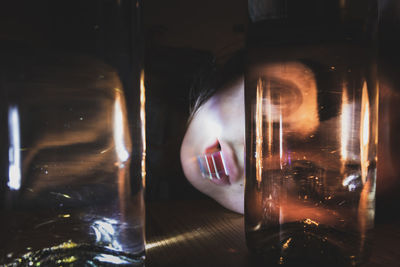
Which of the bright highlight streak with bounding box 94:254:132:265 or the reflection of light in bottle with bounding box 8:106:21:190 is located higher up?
the reflection of light in bottle with bounding box 8:106:21:190

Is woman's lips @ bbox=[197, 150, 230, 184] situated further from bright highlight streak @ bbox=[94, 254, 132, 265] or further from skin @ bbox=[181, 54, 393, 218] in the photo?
bright highlight streak @ bbox=[94, 254, 132, 265]

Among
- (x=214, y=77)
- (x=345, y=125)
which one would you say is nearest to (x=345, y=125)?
(x=345, y=125)

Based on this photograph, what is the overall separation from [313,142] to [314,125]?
16 millimetres

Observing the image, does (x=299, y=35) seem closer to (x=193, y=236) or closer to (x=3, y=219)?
(x=193, y=236)

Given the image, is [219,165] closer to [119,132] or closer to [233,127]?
[233,127]

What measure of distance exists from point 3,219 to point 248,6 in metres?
0.33

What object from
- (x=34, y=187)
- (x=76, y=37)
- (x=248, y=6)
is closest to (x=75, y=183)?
(x=34, y=187)

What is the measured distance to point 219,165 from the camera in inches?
16.3

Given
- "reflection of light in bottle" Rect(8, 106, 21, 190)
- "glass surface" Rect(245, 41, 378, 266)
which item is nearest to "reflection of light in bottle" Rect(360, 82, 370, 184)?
"glass surface" Rect(245, 41, 378, 266)

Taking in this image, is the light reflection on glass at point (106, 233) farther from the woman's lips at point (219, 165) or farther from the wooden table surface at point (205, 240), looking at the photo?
the woman's lips at point (219, 165)

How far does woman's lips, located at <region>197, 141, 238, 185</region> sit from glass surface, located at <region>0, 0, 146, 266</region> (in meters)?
0.17

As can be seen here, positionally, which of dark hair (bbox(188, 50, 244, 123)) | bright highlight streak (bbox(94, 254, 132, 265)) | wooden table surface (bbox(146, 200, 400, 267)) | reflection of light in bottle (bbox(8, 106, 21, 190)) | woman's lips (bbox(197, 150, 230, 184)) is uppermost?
dark hair (bbox(188, 50, 244, 123))

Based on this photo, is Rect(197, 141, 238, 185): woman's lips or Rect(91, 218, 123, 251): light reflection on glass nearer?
Rect(91, 218, 123, 251): light reflection on glass

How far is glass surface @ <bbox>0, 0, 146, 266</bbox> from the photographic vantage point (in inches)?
10.3
